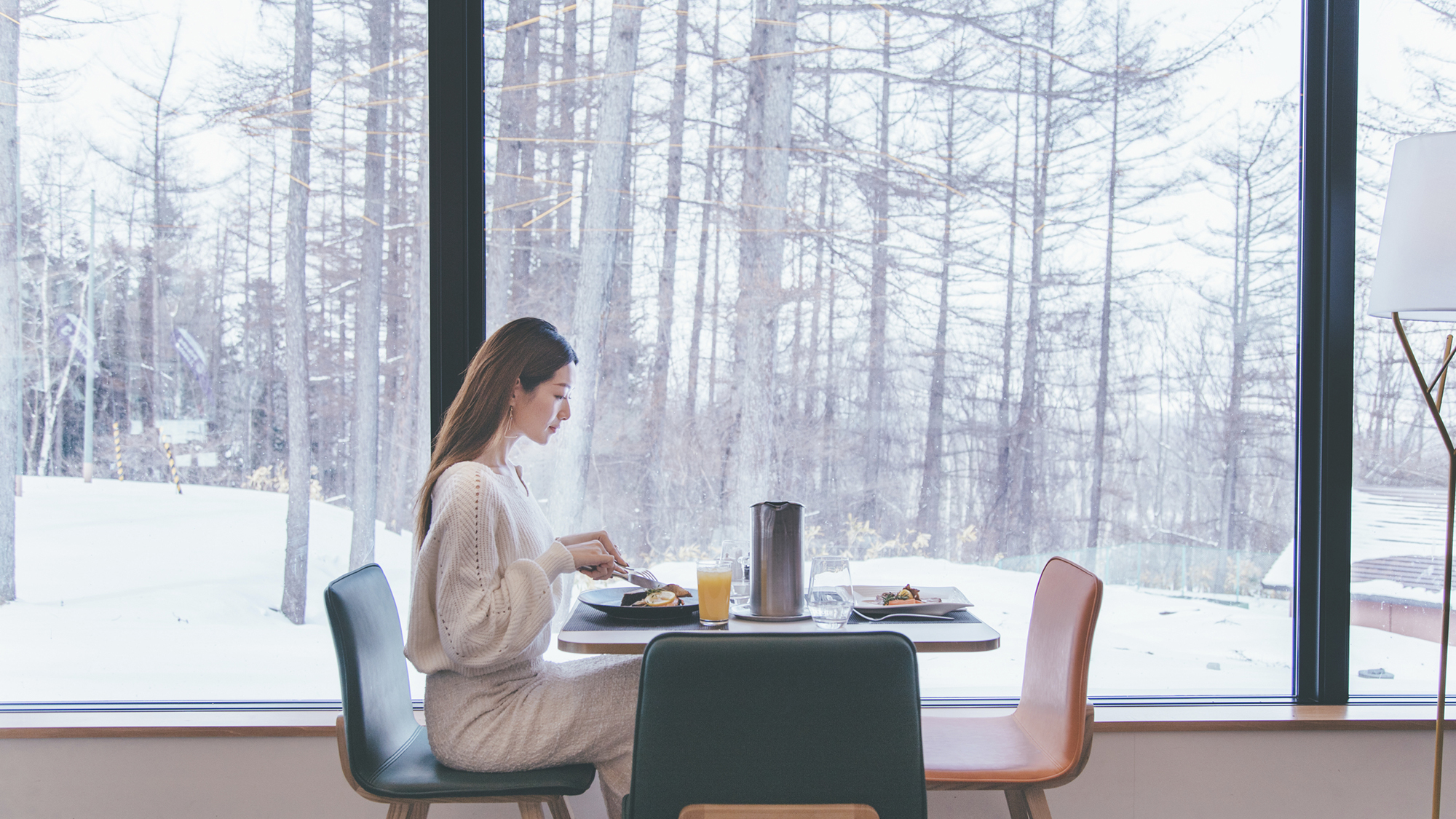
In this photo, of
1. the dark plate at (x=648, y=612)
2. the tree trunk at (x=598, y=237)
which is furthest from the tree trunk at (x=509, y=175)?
the dark plate at (x=648, y=612)

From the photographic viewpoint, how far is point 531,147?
7.62 feet

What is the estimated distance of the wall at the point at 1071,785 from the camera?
2.19 metres

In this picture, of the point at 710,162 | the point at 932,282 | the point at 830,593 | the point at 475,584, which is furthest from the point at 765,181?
the point at 475,584

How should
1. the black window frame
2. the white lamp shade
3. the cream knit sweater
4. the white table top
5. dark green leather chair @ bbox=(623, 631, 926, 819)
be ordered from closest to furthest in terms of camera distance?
dark green leather chair @ bbox=(623, 631, 926, 819), the white table top, the cream knit sweater, the white lamp shade, the black window frame

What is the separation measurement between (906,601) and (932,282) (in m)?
0.89

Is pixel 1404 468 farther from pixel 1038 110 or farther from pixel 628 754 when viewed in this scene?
pixel 628 754

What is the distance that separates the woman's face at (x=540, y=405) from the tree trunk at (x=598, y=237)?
0.47m

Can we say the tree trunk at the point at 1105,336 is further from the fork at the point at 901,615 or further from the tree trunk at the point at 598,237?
the tree trunk at the point at 598,237

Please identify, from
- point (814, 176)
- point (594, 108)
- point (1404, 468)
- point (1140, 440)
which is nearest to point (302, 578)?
point (594, 108)

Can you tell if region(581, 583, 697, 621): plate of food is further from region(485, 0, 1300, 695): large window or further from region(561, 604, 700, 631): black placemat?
region(485, 0, 1300, 695): large window

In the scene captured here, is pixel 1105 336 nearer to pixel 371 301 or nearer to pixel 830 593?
pixel 830 593

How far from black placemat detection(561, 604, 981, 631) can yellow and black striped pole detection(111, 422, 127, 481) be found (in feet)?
4.46

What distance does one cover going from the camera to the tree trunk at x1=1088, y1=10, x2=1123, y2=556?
92.0 inches

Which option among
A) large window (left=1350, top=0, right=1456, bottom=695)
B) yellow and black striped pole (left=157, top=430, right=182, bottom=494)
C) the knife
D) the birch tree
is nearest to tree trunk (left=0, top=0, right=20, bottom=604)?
the birch tree
